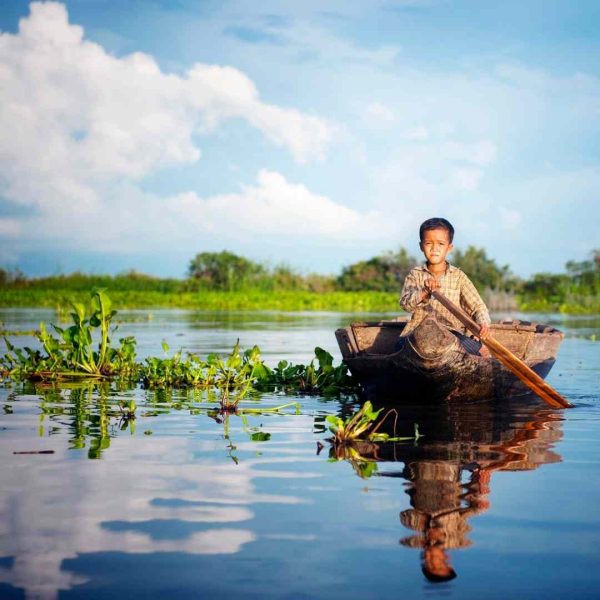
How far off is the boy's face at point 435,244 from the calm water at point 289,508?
4.35 ft

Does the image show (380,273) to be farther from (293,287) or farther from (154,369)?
(154,369)

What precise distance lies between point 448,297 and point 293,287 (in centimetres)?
2982

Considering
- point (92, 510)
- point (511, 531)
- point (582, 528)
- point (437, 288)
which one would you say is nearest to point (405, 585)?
point (511, 531)

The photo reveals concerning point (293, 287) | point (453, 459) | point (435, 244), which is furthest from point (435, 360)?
point (293, 287)

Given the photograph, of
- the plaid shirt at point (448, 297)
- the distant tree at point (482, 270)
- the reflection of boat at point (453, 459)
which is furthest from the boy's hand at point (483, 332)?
the distant tree at point (482, 270)

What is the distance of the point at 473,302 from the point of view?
7777 millimetres

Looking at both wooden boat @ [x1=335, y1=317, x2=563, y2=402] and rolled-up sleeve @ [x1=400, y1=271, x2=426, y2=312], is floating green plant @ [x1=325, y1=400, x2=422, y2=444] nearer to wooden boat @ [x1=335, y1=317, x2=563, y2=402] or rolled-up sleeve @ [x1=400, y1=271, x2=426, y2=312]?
wooden boat @ [x1=335, y1=317, x2=563, y2=402]

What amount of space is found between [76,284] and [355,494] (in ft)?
107

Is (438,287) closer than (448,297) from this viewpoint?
Yes

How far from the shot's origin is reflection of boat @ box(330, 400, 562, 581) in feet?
11.8

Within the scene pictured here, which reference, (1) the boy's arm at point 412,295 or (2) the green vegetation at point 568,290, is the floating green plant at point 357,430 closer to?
(1) the boy's arm at point 412,295

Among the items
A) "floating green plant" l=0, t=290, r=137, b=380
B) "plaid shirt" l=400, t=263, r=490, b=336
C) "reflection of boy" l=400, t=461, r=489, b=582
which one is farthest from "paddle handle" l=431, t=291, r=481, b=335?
"floating green plant" l=0, t=290, r=137, b=380

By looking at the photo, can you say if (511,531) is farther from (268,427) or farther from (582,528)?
(268,427)

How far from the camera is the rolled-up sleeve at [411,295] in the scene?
7434mm
